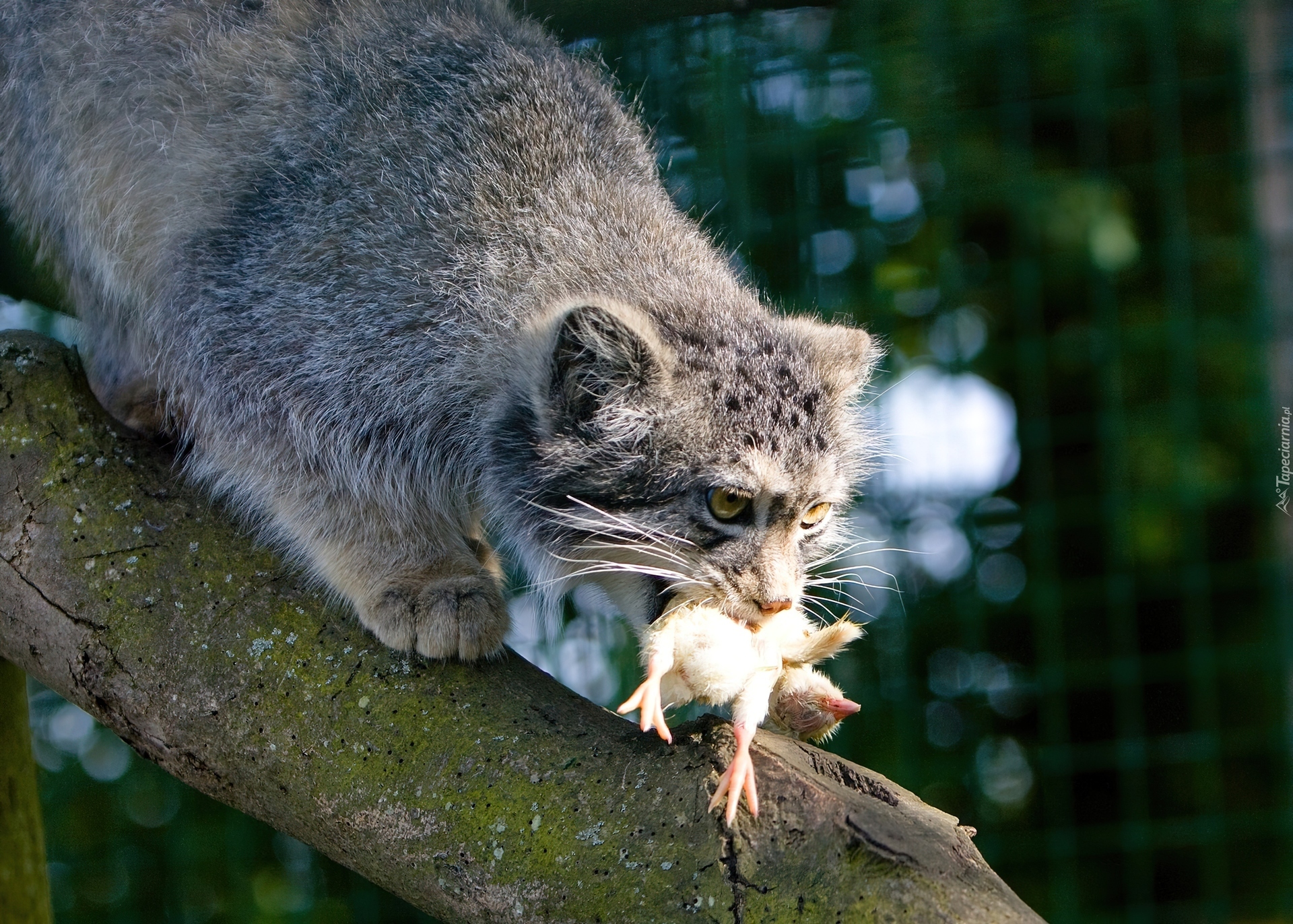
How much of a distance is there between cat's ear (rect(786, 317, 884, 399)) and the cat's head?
0.05 m

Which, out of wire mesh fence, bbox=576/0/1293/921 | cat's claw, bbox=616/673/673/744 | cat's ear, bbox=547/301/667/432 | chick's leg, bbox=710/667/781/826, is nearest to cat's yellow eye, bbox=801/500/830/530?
cat's ear, bbox=547/301/667/432

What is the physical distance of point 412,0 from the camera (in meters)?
2.88

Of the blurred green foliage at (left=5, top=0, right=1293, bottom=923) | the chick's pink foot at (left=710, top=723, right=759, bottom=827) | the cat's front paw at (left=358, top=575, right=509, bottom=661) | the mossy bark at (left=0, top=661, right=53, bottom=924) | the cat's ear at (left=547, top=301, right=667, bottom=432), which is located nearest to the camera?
the chick's pink foot at (left=710, top=723, right=759, bottom=827)

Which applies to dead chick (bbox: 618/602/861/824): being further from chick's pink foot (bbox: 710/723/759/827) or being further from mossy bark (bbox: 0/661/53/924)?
mossy bark (bbox: 0/661/53/924)

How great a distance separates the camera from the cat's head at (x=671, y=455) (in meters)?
2.05

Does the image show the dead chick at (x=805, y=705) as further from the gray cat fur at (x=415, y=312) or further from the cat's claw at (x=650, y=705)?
the cat's claw at (x=650, y=705)

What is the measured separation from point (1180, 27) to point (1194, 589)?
6.16ft

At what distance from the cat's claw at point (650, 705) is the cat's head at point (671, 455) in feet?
1.34

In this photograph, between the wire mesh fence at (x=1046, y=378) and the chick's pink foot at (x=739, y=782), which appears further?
the wire mesh fence at (x=1046, y=378)

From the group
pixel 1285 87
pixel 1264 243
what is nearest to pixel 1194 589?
pixel 1264 243

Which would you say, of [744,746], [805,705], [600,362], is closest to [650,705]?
[744,746]

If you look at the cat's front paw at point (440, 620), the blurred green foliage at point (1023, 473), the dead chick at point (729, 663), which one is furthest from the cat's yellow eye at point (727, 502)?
the blurred green foliage at point (1023, 473)

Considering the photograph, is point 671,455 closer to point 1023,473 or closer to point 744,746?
point 744,746

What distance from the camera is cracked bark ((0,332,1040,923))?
5.01 ft
